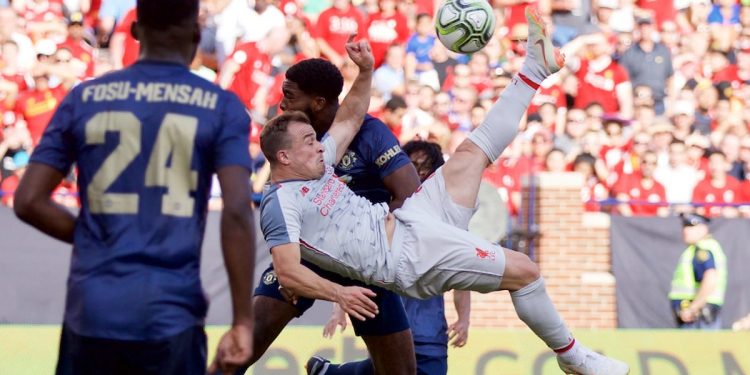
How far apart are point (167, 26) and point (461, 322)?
4.28 meters

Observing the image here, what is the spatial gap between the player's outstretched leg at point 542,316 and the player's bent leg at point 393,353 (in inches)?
36.1

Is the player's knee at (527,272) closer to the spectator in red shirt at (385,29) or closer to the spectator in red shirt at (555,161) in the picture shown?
the spectator in red shirt at (555,161)

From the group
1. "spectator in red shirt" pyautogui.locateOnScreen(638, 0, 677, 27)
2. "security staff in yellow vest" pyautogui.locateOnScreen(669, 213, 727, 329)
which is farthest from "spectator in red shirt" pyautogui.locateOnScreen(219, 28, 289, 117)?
"spectator in red shirt" pyautogui.locateOnScreen(638, 0, 677, 27)

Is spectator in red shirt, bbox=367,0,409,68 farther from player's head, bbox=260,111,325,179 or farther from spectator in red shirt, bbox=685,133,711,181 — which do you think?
player's head, bbox=260,111,325,179

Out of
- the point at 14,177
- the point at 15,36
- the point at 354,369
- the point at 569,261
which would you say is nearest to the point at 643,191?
the point at 569,261

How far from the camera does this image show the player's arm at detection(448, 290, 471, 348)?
28.2 feet

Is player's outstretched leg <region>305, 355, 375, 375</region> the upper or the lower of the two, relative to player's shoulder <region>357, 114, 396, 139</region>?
lower

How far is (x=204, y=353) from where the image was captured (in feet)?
15.9

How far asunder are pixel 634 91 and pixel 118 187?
13.7 metres

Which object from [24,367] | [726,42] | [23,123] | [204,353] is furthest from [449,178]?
[726,42]

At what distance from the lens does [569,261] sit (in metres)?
15.5

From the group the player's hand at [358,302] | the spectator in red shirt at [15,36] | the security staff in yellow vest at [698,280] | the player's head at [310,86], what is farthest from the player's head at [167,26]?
the spectator in red shirt at [15,36]

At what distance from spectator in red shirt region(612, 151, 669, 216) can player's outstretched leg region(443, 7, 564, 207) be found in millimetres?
8780

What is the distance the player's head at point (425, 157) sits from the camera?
8836 millimetres
